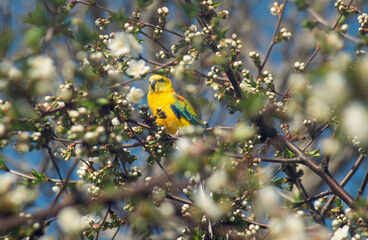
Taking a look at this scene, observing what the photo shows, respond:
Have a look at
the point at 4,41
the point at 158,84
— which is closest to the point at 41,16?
the point at 4,41

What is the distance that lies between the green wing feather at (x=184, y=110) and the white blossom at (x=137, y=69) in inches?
96.9

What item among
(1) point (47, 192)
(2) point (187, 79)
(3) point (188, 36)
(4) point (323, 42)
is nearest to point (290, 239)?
(4) point (323, 42)

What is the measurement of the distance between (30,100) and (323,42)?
139 centimetres

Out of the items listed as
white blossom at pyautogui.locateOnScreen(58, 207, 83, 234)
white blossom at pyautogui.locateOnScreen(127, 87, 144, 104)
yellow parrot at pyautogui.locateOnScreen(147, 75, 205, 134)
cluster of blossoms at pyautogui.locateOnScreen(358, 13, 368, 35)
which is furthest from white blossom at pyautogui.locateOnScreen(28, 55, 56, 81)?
yellow parrot at pyautogui.locateOnScreen(147, 75, 205, 134)

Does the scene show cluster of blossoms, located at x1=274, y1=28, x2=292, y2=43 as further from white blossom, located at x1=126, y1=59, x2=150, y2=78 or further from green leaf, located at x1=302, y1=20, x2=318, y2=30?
white blossom, located at x1=126, y1=59, x2=150, y2=78

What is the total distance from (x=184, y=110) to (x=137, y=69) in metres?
2.58

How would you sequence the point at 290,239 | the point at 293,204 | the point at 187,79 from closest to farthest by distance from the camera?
the point at 290,239 → the point at 187,79 → the point at 293,204

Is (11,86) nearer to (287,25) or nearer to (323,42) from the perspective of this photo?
(323,42)

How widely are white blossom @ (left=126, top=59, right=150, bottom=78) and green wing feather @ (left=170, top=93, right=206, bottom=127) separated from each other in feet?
8.08

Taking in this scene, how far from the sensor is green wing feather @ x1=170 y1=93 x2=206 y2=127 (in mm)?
4664

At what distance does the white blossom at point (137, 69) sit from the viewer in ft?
6.62

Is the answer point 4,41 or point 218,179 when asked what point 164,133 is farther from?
point 4,41

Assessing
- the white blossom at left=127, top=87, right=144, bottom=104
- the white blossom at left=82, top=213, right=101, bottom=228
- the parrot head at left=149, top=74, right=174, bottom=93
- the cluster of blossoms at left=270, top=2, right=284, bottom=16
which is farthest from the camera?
the parrot head at left=149, top=74, right=174, bottom=93

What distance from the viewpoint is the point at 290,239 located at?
1444 mm
